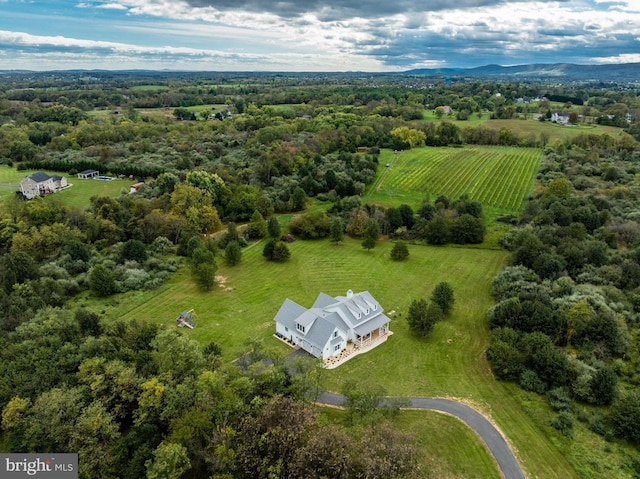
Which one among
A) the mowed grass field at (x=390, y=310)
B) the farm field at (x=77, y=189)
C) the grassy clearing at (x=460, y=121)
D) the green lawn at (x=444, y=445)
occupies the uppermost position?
the grassy clearing at (x=460, y=121)

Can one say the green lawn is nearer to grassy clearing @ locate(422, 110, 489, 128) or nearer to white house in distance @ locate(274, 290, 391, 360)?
white house in distance @ locate(274, 290, 391, 360)

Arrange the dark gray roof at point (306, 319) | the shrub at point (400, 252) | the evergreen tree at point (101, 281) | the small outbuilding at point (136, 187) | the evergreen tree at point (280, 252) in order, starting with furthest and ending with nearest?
the small outbuilding at point (136, 187)
the shrub at point (400, 252)
the evergreen tree at point (280, 252)
the evergreen tree at point (101, 281)
the dark gray roof at point (306, 319)

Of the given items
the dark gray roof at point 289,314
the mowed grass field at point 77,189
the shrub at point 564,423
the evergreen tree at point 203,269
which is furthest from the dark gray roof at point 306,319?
the mowed grass field at point 77,189

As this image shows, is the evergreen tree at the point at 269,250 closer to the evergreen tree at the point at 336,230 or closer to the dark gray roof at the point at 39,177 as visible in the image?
the evergreen tree at the point at 336,230

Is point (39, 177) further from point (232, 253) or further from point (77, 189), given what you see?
point (232, 253)

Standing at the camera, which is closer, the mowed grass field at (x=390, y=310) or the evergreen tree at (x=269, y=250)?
the mowed grass field at (x=390, y=310)

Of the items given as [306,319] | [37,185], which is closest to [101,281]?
[306,319]

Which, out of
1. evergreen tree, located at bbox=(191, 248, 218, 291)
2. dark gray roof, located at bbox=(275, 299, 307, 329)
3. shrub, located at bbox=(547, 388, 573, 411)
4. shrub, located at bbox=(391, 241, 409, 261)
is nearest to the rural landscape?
shrub, located at bbox=(547, 388, 573, 411)
